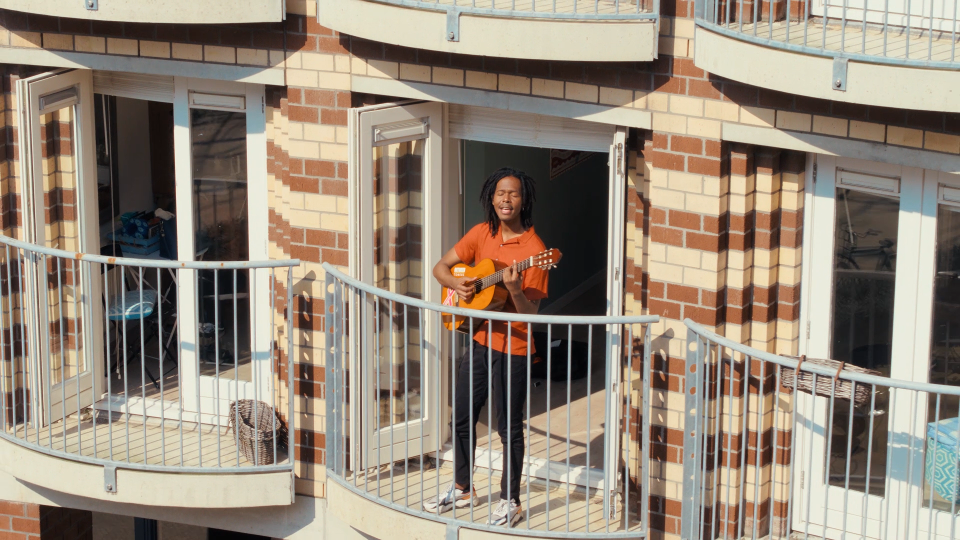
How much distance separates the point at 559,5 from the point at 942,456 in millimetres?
2961

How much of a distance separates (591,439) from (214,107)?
3.03 m

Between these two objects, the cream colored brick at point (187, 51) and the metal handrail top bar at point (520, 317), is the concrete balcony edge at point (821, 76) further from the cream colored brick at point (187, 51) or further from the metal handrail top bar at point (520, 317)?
the cream colored brick at point (187, 51)

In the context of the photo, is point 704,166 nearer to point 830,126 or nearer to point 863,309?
point 830,126

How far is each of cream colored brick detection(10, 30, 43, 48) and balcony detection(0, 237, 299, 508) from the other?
45.9 inches

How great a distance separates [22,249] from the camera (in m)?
8.96

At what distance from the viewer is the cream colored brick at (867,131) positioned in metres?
7.23

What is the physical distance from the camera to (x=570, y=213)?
13539 millimetres

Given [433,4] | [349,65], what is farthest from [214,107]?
[433,4]

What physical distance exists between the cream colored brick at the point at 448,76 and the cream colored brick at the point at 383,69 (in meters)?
0.23

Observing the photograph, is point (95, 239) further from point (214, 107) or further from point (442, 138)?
point (442, 138)

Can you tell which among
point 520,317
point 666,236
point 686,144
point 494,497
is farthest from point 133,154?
point 686,144

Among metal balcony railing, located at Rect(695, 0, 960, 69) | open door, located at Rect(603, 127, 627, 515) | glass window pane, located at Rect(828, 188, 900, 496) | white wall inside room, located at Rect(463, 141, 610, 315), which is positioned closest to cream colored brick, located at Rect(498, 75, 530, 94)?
open door, located at Rect(603, 127, 627, 515)

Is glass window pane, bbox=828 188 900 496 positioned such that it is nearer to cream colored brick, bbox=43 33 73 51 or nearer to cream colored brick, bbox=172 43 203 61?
cream colored brick, bbox=172 43 203 61

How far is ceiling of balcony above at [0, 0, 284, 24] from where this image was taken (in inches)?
329
